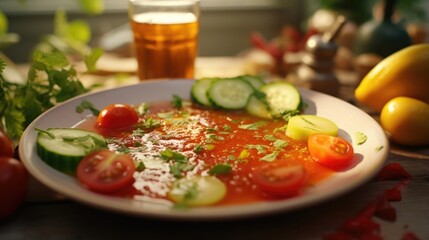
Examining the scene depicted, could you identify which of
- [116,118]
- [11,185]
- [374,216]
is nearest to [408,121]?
[374,216]

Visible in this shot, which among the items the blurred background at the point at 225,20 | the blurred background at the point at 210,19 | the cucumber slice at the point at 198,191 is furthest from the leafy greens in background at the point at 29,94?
the blurred background at the point at 210,19

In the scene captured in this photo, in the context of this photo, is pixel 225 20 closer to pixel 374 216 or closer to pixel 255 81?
pixel 255 81

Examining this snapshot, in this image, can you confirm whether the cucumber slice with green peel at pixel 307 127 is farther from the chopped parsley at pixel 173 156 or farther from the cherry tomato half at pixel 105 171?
the cherry tomato half at pixel 105 171

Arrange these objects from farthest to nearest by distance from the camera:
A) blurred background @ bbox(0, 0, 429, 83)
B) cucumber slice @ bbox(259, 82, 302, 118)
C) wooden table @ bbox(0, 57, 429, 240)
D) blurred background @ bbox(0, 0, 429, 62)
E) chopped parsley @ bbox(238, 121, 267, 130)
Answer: blurred background @ bbox(0, 0, 429, 62) < blurred background @ bbox(0, 0, 429, 83) < cucumber slice @ bbox(259, 82, 302, 118) < chopped parsley @ bbox(238, 121, 267, 130) < wooden table @ bbox(0, 57, 429, 240)

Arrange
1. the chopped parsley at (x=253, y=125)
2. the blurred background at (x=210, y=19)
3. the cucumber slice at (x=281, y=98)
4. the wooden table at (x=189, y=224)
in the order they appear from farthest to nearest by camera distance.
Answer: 1. the blurred background at (x=210, y=19)
2. the cucumber slice at (x=281, y=98)
3. the chopped parsley at (x=253, y=125)
4. the wooden table at (x=189, y=224)

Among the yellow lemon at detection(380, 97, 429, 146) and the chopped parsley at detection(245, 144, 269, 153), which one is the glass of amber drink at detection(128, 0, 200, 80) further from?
the yellow lemon at detection(380, 97, 429, 146)

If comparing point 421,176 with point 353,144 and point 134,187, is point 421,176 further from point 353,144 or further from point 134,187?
point 134,187

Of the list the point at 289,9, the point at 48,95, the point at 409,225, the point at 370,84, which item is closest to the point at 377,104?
the point at 370,84

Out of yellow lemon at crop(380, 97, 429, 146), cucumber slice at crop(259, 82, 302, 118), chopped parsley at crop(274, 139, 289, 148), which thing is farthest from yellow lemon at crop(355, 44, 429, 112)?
chopped parsley at crop(274, 139, 289, 148)
